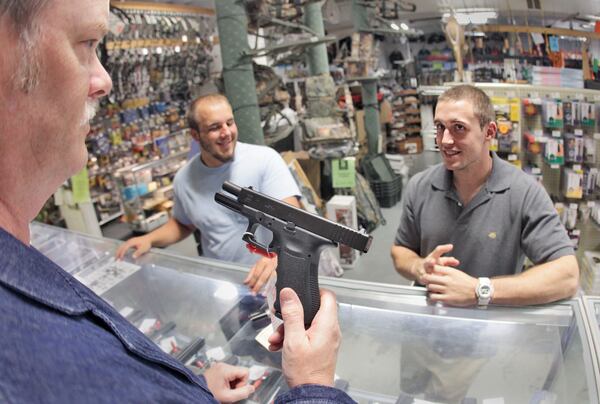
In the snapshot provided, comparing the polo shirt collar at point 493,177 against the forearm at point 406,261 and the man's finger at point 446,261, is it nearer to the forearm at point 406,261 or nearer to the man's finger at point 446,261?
the forearm at point 406,261

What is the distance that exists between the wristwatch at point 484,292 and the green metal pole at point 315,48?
5.30m

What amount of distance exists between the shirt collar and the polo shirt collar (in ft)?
5.88

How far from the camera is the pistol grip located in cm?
110

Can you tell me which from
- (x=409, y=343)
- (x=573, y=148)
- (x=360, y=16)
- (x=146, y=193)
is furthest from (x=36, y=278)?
(x=360, y=16)

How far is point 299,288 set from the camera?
1.13 metres

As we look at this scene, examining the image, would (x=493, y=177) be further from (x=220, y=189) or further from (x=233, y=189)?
(x=220, y=189)

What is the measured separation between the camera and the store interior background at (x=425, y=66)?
3266 mm

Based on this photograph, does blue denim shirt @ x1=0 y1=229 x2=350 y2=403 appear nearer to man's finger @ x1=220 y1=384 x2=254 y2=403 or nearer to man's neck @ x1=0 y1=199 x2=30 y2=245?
man's neck @ x1=0 y1=199 x2=30 y2=245

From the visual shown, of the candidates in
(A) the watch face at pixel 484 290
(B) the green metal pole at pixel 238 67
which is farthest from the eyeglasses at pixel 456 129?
(B) the green metal pole at pixel 238 67

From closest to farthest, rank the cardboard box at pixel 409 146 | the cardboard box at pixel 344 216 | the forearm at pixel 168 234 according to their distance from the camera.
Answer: the forearm at pixel 168 234, the cardboard box at pixel 344 216, the cardboard box at pixel 409 146

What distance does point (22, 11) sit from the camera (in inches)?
20.7

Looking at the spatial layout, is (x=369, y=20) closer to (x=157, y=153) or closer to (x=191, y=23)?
(x=191, y=23)

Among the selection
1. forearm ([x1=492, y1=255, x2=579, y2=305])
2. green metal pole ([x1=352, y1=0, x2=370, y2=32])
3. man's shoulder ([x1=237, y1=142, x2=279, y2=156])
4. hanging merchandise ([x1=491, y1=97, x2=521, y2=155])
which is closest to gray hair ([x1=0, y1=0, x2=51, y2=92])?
forearm ([x1=492, y1=255, x2=579, y2=305])

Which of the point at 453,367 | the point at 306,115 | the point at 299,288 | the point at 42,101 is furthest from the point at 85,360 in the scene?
the point at 306,115
